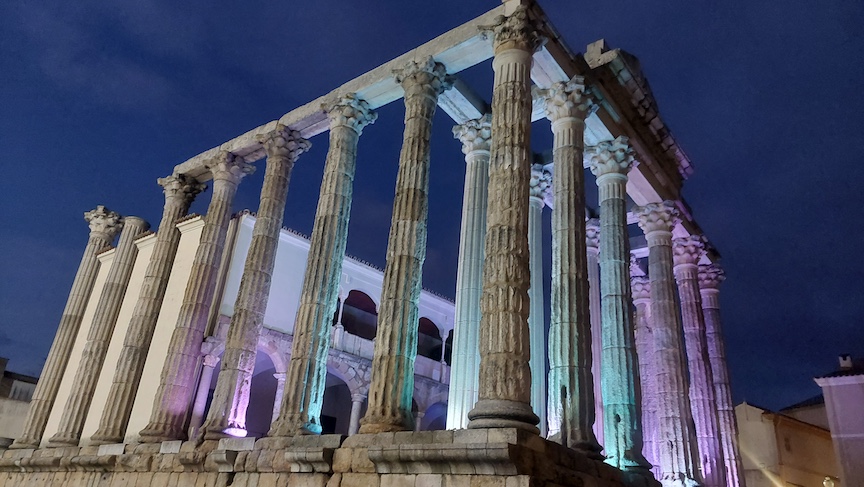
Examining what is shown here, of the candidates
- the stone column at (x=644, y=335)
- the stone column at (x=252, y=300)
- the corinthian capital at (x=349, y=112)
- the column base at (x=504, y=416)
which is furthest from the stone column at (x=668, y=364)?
the stone column at (x=252, y=300)

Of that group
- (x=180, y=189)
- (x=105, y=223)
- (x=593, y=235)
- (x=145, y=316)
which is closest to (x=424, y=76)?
(x=593, y=235)

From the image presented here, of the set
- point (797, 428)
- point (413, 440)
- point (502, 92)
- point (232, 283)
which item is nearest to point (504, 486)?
point (413, 440)

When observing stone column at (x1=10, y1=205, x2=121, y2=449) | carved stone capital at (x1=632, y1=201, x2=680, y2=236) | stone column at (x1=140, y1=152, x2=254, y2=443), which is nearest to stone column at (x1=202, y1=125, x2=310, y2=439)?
stone column at (x1=140, y1=152, x2=254, y2=443)

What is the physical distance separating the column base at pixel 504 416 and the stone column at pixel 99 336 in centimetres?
1439

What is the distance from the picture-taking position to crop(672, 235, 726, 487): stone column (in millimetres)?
17484

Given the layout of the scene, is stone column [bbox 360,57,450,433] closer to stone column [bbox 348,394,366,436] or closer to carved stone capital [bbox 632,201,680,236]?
carved stone capital [bbox 632,201,680,236]

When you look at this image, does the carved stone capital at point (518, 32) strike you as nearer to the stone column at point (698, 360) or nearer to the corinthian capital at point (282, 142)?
the corinthian capital at point (282, 142)

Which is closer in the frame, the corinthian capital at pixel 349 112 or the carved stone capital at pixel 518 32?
the carved stone capital at pixel 518 32

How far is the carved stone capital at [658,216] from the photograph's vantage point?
755 inches

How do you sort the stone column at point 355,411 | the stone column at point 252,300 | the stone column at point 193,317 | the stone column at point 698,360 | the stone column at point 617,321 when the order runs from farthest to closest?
the stone column at point 355,411, the stone column at point 698,360, the stone column at point 193,317, the stone column at point 252,300, the stone column at point 617,321

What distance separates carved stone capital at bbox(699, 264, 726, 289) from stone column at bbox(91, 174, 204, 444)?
17482 mm

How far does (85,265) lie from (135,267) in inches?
105

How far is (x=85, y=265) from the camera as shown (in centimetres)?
2383

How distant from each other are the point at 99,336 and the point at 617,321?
16.1 meters
